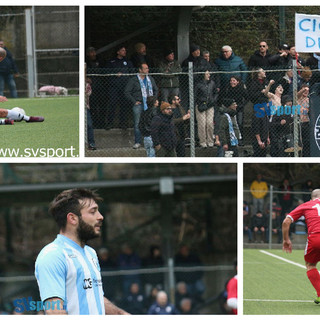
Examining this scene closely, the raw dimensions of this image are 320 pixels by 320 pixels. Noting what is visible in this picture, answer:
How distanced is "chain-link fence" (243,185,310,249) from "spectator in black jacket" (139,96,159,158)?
7.62 meters

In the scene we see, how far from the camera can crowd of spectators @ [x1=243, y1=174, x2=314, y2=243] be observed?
19469 millimetres

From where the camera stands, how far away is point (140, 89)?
12.7 meters

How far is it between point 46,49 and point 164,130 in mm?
10949

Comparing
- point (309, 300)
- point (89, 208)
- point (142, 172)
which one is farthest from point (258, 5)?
point (89, 208)

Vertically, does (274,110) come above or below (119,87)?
below

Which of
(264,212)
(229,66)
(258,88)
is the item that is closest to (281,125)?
(258,88)

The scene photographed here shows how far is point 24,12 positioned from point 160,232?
841cm

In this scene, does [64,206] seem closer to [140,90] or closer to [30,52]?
[140,90]

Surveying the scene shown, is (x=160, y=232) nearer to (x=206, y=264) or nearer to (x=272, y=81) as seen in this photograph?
(x=206, y=264)

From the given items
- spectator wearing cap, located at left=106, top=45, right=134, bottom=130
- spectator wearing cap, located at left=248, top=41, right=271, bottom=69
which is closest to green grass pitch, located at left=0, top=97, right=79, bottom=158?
spectator wearing cap, located at left=106, top=45, right=134, bottom=130

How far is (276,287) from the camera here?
1176cm

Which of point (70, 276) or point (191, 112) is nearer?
point (70, 276)

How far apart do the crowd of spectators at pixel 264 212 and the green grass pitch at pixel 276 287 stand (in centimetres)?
204

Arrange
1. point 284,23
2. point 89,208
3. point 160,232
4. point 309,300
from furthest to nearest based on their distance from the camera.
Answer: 1. point 160,232
2. point 284,23
3. point 309,300
4. point 89,208
